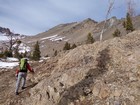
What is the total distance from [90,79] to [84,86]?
2.76 ft

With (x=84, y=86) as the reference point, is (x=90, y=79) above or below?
above

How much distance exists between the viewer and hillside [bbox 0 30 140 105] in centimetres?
1677

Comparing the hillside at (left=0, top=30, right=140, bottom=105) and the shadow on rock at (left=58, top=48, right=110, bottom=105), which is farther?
the shadow on rock at (left=58, top=48, right=110, bottom=105)

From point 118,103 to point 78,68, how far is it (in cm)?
568

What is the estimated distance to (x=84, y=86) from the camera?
18047mm

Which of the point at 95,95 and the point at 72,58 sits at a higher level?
the point at 72,58

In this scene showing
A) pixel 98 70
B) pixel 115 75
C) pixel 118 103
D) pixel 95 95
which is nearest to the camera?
pixel 118 103

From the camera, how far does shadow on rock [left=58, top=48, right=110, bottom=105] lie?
17266 millimetres

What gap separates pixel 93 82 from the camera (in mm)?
18156

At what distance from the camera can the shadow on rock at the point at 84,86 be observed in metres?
17.3

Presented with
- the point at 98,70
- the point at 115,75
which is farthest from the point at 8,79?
the point at 115,75

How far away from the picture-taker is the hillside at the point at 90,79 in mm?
16766

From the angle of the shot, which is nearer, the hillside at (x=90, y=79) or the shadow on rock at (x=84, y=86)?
the hillside at (x=90, y=79)

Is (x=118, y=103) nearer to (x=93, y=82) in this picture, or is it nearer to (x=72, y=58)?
(x=93, y=82)
